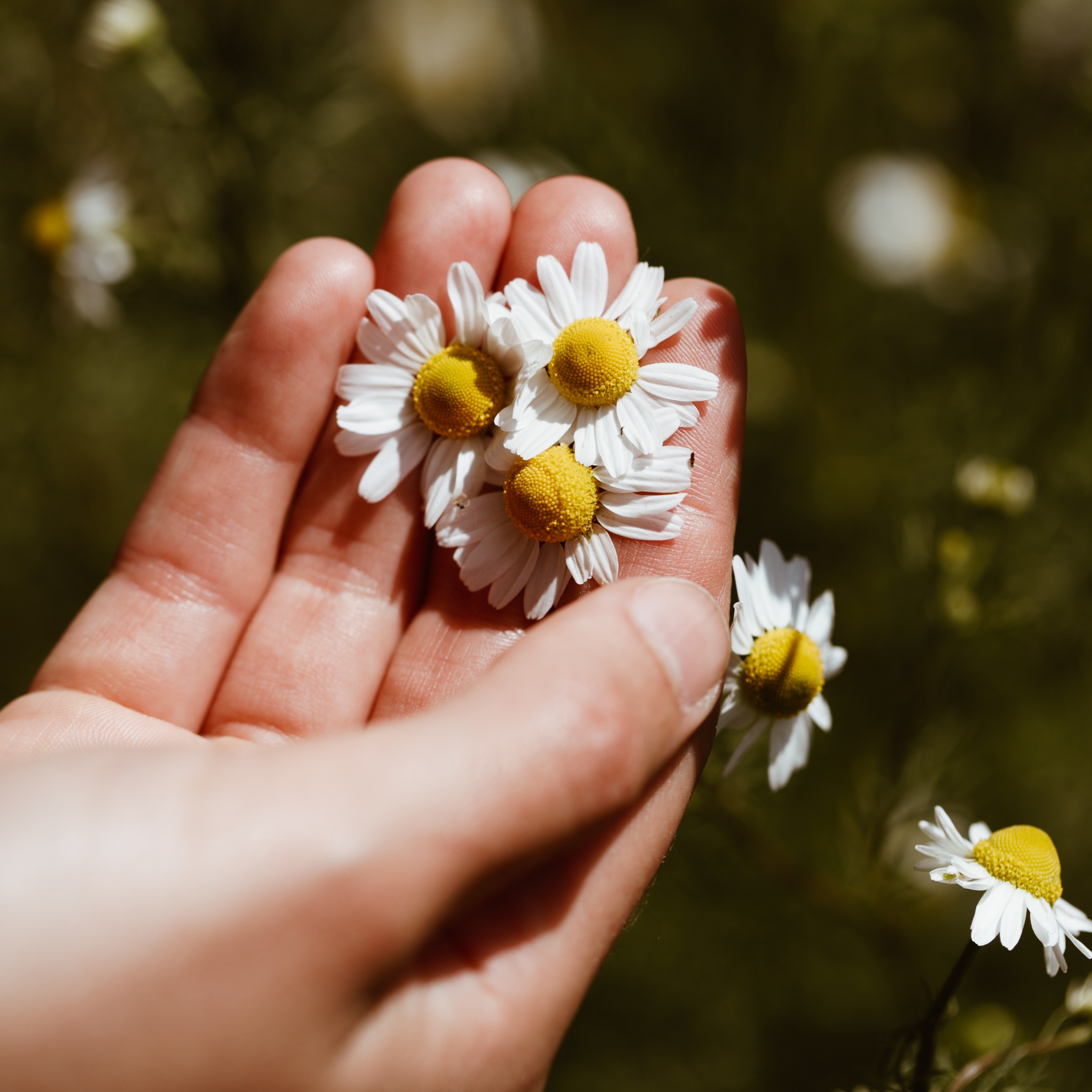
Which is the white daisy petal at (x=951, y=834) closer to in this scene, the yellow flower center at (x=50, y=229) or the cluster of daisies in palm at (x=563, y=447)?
the cluster of daisies in palm at (x=563, y=447)

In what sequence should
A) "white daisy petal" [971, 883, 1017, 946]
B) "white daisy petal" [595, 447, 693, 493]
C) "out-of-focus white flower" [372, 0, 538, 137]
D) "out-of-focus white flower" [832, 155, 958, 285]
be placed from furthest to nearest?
"out-of-focus white flower" [372, 0, 538, 137] < "out-of-focus white flower" [832, 155, 958, 285] < "white daisy petal" [595, 447, 693, 493] < "white daisy petal" [971, 883, 1017, 946]

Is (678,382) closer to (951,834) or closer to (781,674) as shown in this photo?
(781,674)

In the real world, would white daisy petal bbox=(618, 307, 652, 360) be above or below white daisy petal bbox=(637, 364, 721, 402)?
above

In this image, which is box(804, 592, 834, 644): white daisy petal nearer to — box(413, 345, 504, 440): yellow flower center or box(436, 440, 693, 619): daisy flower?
box(436, 440, 693, 619): daisy flower

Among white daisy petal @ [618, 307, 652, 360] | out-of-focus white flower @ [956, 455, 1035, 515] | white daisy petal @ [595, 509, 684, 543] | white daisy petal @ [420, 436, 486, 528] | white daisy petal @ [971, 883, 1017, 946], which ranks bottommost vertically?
white daisy petal @ [971, 883, 1017, 946]

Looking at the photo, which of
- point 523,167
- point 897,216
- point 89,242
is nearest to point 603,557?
point 523,167

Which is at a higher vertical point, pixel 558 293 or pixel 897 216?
pixel 558 293

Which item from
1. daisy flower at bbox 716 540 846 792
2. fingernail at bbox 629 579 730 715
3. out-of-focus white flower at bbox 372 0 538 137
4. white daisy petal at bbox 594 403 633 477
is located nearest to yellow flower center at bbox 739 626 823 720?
daisy flower at bbox 716 540 846 792
